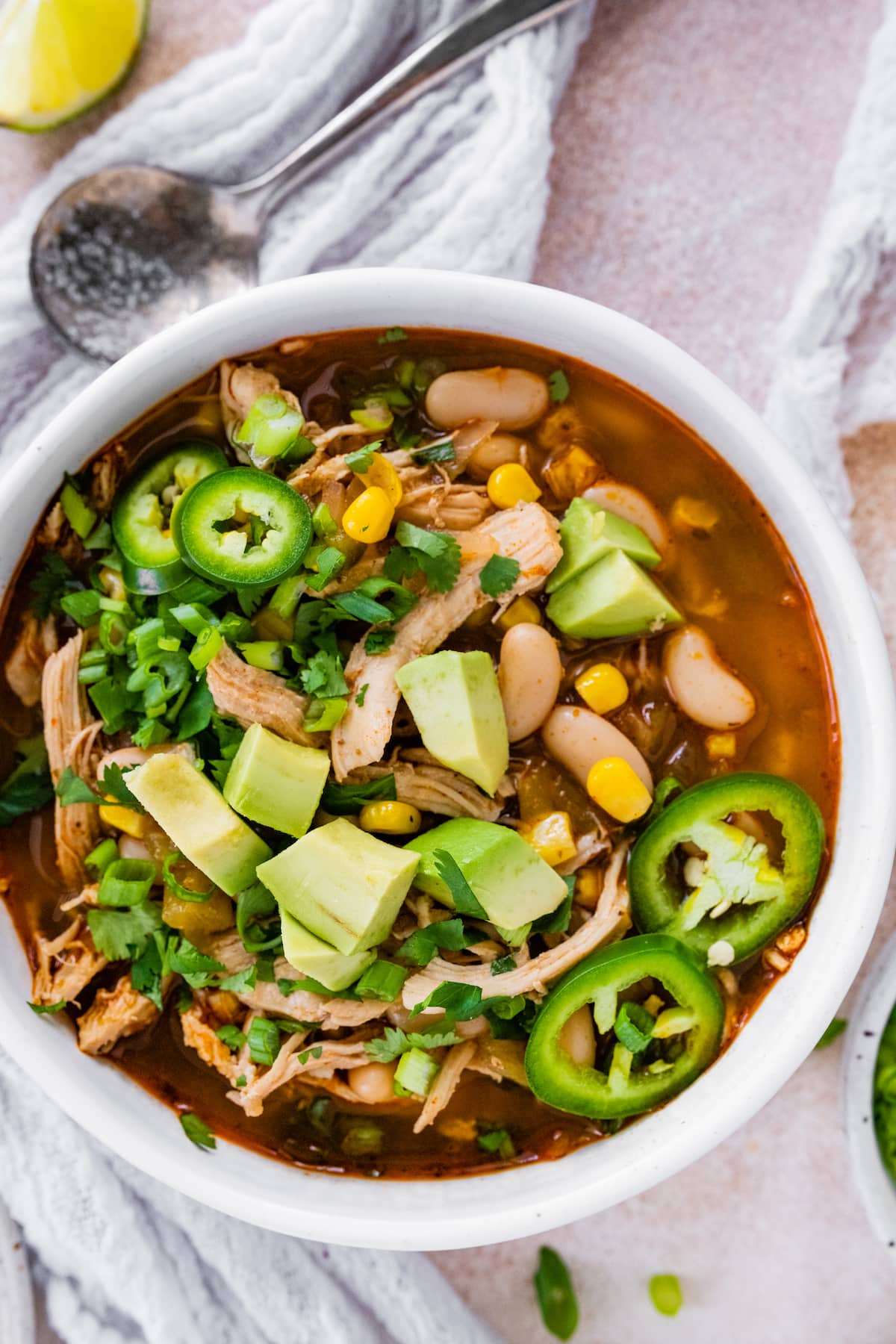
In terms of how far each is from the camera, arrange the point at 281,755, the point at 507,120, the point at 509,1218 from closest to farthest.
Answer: the point at 281,755
the point at 509,1218
the point at 507,120

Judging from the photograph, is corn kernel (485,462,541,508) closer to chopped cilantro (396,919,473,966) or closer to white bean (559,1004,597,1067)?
chopped cilantro (396,919,473,966)

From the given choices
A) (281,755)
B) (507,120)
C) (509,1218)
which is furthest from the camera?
(507,120)

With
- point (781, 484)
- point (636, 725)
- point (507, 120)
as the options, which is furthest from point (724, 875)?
point (507, 120)

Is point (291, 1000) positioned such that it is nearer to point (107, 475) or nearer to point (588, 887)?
point (588, 887)

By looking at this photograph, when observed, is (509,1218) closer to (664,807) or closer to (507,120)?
(664,807)

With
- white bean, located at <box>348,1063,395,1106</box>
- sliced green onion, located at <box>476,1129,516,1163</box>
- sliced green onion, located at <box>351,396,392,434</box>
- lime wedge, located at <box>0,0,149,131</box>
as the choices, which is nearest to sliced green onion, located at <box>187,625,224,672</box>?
sliced green onion, located at <box>351,396,392,434</box>

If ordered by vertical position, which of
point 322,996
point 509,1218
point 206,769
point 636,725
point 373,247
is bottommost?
point 509,1218

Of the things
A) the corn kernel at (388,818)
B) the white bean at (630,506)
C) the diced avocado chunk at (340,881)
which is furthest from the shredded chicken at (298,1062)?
the white bean at (630,506)
